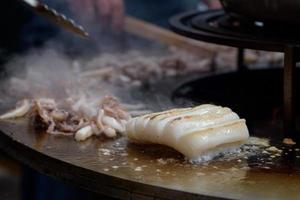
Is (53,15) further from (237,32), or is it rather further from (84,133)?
(237,32)

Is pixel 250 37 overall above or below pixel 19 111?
above

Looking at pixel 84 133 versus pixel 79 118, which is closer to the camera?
pixel 84 133

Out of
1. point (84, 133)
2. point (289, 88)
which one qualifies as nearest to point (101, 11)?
point (84, 133)

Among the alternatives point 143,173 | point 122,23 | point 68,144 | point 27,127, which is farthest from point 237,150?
point 122,23

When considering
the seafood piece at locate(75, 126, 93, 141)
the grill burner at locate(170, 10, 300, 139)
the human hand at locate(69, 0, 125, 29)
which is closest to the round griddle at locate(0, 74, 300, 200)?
the seafood piece at locate(75, 126, 93, 141)

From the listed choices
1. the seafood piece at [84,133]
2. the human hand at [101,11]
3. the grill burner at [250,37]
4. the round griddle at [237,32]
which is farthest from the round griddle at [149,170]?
the human hand at [101,11]

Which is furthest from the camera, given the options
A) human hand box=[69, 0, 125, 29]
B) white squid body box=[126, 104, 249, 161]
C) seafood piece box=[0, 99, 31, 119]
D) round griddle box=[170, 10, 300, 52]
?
human hand box=[69, 0, 125, 29]

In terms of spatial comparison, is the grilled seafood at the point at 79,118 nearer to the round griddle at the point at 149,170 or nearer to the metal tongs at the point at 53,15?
the round griddle at the point at 149,170

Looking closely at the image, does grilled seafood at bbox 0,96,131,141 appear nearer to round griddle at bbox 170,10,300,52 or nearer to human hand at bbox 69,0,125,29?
round griddle at bbox 170,10,300,52

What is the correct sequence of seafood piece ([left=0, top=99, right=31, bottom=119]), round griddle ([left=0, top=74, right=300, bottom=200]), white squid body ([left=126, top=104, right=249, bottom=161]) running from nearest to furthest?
round griddle ([left=0, top=74, right=300, bottom=200]) < white squid body ([left=126, top=104, right=249, bottom=161]) < seafood piece ([left=0, top=99, right=31, bottom=119])
